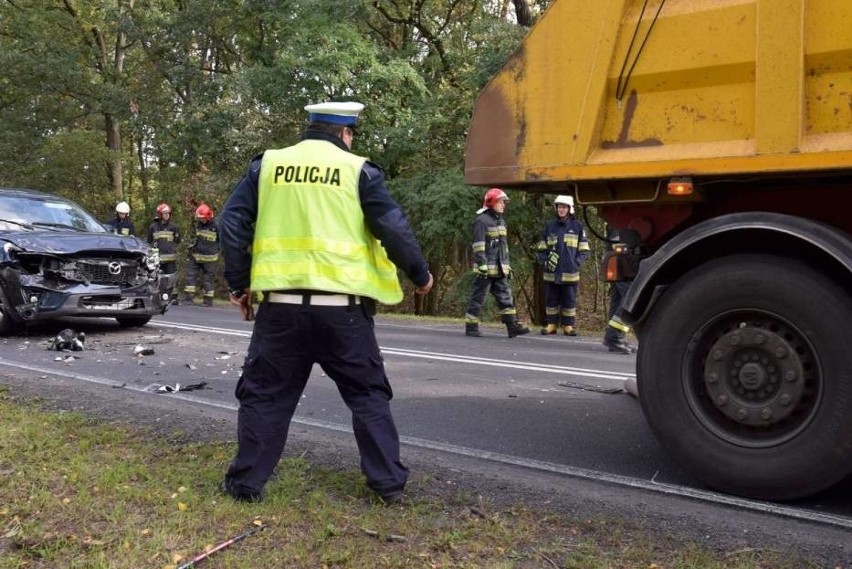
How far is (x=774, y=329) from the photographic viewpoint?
3488 millimetres

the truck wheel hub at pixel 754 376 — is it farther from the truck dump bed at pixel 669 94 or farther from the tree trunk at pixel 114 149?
the tree trunk at pixel 114 149

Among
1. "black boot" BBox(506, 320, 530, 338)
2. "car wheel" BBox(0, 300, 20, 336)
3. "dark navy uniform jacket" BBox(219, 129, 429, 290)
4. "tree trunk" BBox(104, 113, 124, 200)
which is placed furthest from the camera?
"tree trunk" BBox(104, 113, 124, 200)

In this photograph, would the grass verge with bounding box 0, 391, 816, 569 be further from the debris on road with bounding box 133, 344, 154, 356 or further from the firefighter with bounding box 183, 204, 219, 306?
the firefighter with bounding box 183, 204, 219, 306

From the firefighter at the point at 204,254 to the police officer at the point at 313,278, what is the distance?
41.1 feet

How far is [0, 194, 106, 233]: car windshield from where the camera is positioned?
9297 millimetres

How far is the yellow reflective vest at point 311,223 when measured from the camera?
334 centimetres

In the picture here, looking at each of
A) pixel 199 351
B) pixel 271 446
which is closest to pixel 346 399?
pixel 271 446

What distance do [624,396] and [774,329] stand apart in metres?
2.44

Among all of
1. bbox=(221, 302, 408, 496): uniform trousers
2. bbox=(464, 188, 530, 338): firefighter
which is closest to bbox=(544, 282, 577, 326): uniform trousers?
bbox=(464, 188, 530, 338): firefighter

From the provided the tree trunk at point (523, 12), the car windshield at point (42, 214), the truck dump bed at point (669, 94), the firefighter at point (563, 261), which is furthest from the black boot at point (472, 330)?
the tree trunk at point (523, 12)

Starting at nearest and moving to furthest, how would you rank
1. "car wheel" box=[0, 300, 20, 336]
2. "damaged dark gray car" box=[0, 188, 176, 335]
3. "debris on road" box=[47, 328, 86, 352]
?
"debris on road" box=[47, 328, 86, 352]
"damaged dark gray car" box=[0, 188, 176, 335]
"car wheel" box=[0, 300, 20, 336]

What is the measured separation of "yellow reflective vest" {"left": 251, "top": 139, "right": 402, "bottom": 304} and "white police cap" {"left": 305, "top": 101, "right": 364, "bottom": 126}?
13cm

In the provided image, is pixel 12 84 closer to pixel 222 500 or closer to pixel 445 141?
pixel 445 141

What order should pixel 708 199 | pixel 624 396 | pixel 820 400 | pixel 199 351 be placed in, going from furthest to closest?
pixel 199 351 < pixel 624 396 < pixel 708 199 < pixel 820 400
